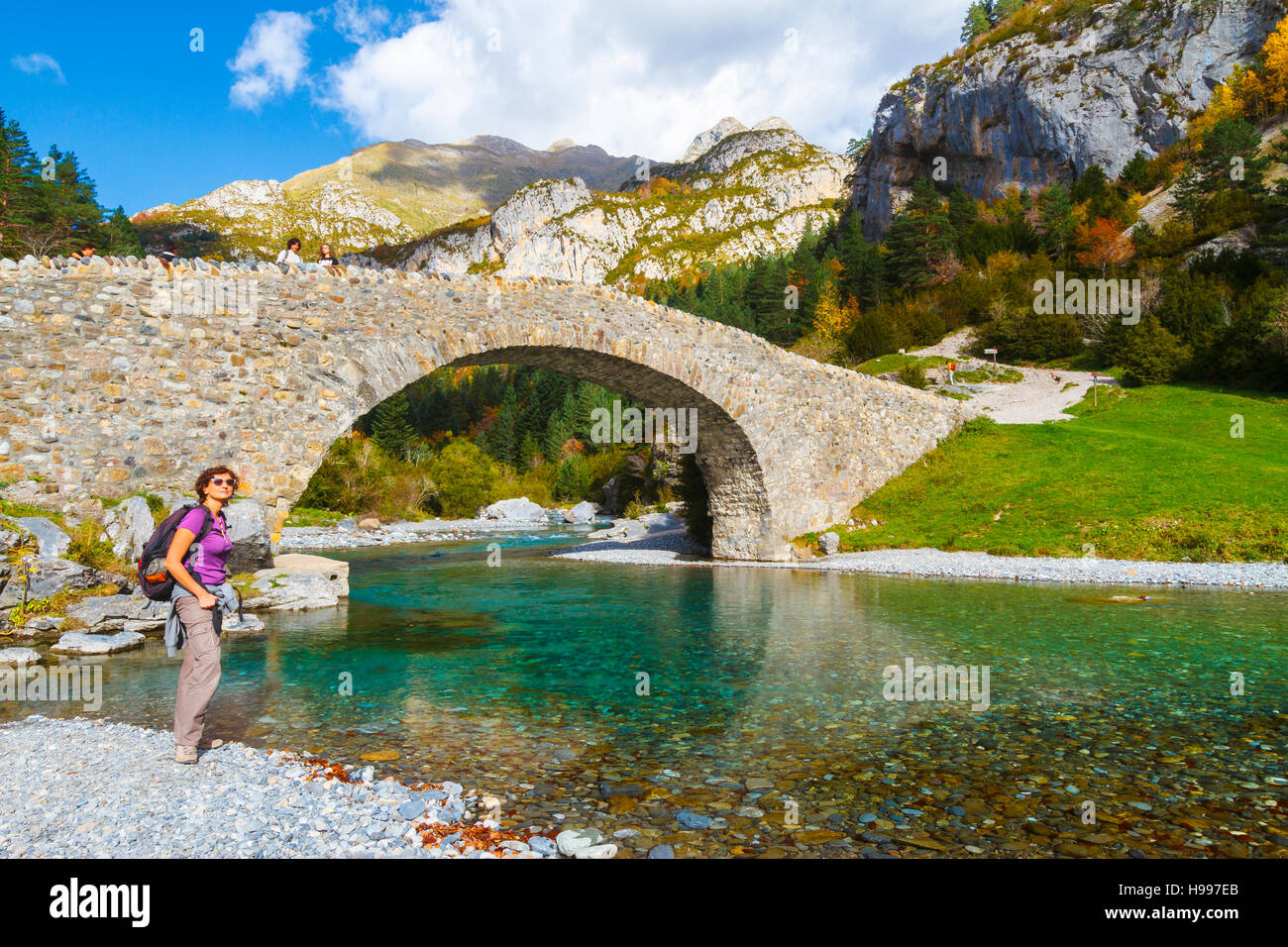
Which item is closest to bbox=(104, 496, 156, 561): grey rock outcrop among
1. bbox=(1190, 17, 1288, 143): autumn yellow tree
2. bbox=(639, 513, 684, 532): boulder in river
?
bbox=(639, 513, 684, 532): boulder in river

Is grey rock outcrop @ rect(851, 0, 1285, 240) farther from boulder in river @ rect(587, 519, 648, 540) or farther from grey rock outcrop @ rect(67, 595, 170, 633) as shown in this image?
grey rock outcrop @ rect(67, 595, 170, 633)

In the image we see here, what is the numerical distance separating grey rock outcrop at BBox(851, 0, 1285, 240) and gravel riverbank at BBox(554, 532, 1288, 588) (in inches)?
2292

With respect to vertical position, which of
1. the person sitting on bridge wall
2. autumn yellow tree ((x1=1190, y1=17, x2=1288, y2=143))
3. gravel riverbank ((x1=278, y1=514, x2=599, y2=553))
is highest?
autumn yellow tree ((x1=1190, y1=17, x2=1288, y2=143))

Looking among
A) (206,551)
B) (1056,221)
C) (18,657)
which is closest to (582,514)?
(18,657)

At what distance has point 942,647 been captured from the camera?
909cm

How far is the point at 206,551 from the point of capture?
17.0 ft

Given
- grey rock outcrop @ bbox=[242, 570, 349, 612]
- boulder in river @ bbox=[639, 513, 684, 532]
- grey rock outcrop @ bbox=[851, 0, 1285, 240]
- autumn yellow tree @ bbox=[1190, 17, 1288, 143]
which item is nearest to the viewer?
grey rock outcrop @ bbox=[242, 570, 349, 612]

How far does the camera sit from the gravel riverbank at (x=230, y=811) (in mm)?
3672

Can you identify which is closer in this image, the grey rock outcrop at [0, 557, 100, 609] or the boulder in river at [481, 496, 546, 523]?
the grey rock outcrop at [0, 557, 100, 609]

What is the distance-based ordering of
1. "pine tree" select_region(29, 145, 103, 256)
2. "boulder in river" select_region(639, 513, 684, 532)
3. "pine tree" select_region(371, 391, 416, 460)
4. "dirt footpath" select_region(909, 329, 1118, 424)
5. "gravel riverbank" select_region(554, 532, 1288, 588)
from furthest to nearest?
"pine tree" select_region(371, 391, 416, 460), "pine tree" select_region(29, 145, 103, 256), "boulder in river" select_region(639, 513, 684, 532), "dirt footpath" select_region(909, 329, 1118, 424), "gravel riverbank" select_region(554, 532, 1288, 588)

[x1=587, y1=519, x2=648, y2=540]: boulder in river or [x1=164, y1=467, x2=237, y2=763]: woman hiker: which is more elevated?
[x1=164, y1=467, x2=237, y2=763]: woman hiker

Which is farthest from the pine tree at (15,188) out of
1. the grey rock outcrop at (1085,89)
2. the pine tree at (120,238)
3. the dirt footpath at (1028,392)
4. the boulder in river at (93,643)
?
the grey rock outcrop at (1085,89)

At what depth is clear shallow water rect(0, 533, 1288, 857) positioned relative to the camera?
4211mm
